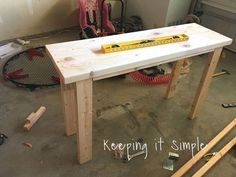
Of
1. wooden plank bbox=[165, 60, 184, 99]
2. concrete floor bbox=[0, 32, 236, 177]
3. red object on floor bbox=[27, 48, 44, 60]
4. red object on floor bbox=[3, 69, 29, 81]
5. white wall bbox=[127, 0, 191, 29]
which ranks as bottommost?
concrete floor bbox=[0, 32, 236, 177]

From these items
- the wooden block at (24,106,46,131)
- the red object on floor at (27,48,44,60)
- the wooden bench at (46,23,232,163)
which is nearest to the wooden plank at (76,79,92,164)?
the wooden bench at (46,23,232,163)

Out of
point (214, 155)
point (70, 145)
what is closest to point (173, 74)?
point (214, 155)

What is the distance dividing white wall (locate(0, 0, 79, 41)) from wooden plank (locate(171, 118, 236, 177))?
2263 millimetres

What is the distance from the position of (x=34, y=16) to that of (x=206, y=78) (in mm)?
2090

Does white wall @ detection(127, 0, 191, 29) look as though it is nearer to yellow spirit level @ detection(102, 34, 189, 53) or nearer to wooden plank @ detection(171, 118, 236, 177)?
yellow spirit level @ detection(102, 34, 189, 53)

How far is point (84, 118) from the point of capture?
114 cm

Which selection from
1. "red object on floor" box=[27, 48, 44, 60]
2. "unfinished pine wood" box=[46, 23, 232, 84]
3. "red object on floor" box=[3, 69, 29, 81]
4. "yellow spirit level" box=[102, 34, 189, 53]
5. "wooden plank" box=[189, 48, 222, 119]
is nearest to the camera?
"unfinished pine wood" box=[46, 23, 232, 84]

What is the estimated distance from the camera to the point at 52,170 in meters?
1.33

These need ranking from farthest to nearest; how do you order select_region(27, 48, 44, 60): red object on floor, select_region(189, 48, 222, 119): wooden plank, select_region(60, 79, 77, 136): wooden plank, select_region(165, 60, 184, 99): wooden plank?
select_region(27, 48, 44, 60): red object on floor < select_region(165, 60, 184, 99): wooden plank < select_region(189, 48, 222, 119): wooden plank < select_region(60, 79, 77, 136): wooden plank

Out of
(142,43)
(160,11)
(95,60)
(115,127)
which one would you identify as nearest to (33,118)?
(115,127)

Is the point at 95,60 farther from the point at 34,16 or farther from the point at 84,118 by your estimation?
the point at 34,16

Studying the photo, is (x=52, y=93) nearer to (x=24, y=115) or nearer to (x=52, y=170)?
(x=24, y=115)

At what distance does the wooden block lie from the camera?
61.2 inches

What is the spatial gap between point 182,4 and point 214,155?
1849 mm
